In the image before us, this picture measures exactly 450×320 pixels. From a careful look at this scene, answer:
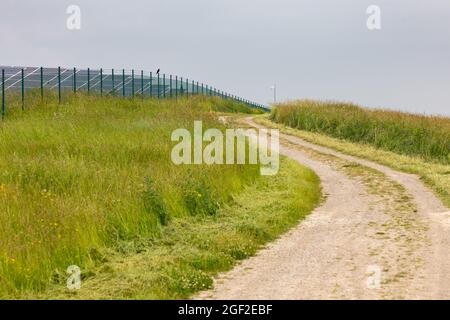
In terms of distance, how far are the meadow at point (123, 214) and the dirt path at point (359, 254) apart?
50 centimetres

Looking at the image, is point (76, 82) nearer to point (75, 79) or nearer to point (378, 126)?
point (75, 79)

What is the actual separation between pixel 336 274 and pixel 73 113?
20252 mm

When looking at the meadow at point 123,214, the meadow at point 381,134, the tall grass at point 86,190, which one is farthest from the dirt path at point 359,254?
the meadow at point 381,134

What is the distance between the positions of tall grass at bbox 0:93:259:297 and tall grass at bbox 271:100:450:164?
8796 millimetres

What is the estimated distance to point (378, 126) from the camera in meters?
29.0

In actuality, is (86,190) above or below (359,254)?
above

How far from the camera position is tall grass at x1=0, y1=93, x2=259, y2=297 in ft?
30.9

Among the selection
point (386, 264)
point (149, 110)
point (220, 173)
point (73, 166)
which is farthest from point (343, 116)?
point (386, 264)

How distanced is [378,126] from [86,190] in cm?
1907

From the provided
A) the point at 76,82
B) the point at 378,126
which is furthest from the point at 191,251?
the point at 76,82

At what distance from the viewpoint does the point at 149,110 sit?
99.1 feet

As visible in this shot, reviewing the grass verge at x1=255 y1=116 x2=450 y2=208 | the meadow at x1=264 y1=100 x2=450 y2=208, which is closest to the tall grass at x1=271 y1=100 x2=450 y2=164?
the meadow at x1=264 y1=100 x2=450 y2=208

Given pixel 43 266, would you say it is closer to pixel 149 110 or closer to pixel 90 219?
pixel 90 219

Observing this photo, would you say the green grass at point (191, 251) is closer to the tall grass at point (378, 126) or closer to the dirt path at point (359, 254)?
the dirt path at point (359, 254)
